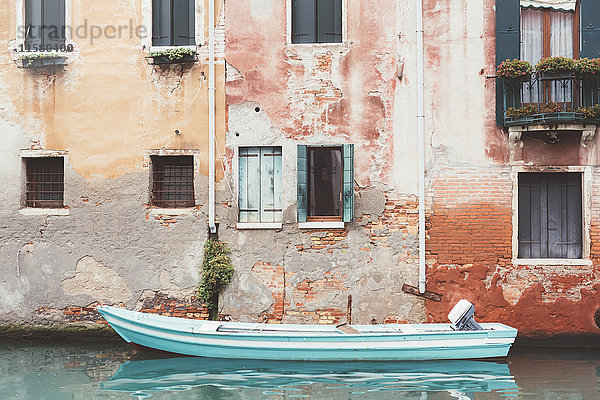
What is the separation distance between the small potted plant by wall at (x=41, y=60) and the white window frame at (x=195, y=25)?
1396 mm

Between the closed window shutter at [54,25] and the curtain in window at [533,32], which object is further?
the closed window shutter at [54,25]

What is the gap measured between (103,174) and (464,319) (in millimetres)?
6030

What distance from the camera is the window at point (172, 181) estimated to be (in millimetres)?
10602

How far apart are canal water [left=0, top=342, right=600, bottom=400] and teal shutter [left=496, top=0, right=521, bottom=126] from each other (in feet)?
12.1

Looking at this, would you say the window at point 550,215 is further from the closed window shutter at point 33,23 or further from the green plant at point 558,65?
the closed window shutter at point 33,23

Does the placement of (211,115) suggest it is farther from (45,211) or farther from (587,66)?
(587,66)

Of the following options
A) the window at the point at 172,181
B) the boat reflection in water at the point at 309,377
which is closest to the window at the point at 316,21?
the window at the point at 172,181

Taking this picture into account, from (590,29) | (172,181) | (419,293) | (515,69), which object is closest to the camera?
(515,69)

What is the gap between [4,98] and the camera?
10.7 meters

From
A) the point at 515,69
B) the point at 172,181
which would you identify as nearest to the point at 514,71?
the point at 515,69

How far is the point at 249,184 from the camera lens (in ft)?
34.2

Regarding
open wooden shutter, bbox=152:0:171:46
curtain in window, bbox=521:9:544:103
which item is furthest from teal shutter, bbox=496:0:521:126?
open wooden shutter, bbox=152:0:171:46

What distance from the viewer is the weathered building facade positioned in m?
9.91

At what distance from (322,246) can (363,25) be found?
3.52 m
